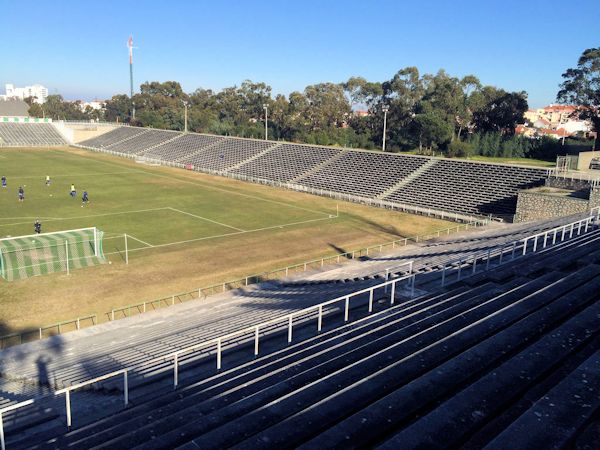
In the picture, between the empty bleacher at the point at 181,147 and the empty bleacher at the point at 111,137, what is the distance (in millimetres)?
16426

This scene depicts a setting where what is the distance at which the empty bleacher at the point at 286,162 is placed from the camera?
215 ft

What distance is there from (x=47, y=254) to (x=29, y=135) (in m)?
91.3

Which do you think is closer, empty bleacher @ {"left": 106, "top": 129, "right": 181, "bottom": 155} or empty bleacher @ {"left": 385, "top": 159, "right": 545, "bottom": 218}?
empty bleacher @ {"left": 385, "top": 159, "right": 545, "bottom": 218}

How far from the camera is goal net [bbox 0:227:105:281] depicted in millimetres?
26297

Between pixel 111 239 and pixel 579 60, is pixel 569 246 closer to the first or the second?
pixel 111 239

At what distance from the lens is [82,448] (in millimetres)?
7707

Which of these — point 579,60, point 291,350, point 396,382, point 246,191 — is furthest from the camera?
point 579,60

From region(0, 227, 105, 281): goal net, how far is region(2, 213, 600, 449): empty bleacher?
55.4 ft

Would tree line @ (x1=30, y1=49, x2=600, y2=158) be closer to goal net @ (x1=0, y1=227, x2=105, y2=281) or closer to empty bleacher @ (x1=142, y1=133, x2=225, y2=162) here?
empty bleacher @ (x1=142, y1=133, x2=225, y2=162)

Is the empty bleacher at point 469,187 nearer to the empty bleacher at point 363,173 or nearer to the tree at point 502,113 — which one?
the empty bleacher at point 363,173

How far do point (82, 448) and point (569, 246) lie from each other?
18377mm

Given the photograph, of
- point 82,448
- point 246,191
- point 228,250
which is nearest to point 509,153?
point 246,191

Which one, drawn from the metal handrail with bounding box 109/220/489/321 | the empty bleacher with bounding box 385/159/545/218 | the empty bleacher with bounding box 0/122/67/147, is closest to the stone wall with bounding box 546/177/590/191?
the empty bleacher with bounding box 385/159/545/218

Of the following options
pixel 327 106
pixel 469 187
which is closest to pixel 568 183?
pixel 469 187
